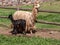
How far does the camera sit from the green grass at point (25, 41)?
836 centimetres

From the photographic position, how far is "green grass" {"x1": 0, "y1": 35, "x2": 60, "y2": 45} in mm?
8359

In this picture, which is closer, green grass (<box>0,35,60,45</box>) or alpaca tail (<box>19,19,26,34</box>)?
green grass (<box>0,35,60,45</box>)

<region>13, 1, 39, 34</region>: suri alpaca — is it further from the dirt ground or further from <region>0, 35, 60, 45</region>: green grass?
<region>0, 35, 60, 45</region>: green grass

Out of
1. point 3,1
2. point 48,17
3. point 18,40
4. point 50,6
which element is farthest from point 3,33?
point 3,1

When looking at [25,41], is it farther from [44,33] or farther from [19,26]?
[44,33]

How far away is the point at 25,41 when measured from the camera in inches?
337

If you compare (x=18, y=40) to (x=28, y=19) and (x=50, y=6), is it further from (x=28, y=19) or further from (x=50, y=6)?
(x=50, y=6)

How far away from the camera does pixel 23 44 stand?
822 cm

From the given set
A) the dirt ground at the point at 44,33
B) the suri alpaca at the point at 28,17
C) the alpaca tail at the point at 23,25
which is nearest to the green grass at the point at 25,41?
the dirt ground at the point at 44,33

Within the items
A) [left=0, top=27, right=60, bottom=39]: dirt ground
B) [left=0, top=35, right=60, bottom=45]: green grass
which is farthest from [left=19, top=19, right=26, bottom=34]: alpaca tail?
[left=0, top=35, right=60, bottom=45]: green grass

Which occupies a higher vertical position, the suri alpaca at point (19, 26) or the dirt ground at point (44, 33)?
the suri alpaca at point (19, 26)

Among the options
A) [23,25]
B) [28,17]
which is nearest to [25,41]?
[23,25]

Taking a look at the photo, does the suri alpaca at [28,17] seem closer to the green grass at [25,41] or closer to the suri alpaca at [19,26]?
the suri alpaca at [19,26]

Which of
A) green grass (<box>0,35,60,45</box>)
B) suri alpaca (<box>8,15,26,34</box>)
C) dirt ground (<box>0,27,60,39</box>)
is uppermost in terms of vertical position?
suri alpaca (<box>8,15,26,34</box>)
